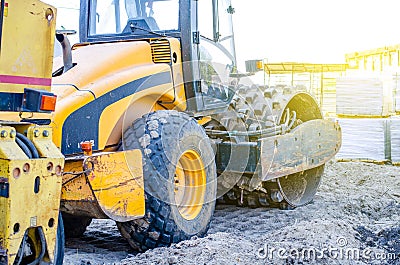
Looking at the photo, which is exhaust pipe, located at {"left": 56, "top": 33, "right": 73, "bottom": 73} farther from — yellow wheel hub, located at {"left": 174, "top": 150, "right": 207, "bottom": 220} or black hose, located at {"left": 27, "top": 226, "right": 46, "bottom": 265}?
black hose, located at {"left": 27, "top": 226, "right": 46, "bottom": 265}

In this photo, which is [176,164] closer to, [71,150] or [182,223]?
[182,223]

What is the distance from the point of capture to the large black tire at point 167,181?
13.1ft

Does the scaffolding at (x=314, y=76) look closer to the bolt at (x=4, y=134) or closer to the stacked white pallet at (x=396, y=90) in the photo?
the stacked white pallet at (x=396, y=90)

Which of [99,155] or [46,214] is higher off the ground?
[99,155]

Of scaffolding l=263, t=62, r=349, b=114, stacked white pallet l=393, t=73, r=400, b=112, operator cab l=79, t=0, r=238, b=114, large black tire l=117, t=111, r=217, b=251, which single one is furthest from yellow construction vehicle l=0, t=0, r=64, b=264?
scaffolding l=263, t=62, r=349, b=114

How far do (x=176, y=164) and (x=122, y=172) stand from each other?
23.6 inches

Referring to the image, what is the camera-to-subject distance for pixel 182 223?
13.9ft

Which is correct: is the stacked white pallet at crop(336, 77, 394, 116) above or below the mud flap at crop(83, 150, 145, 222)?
above

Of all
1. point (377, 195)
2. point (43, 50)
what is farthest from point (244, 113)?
point (43, 50)

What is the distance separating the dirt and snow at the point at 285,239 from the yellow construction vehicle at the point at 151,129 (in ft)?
0.72

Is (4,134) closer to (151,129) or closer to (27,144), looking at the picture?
(27,144)

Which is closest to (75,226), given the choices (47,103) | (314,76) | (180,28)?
(180,28)

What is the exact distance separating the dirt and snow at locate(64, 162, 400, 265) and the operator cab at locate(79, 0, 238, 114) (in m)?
1.29

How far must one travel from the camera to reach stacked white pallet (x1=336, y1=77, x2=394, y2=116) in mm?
9594
